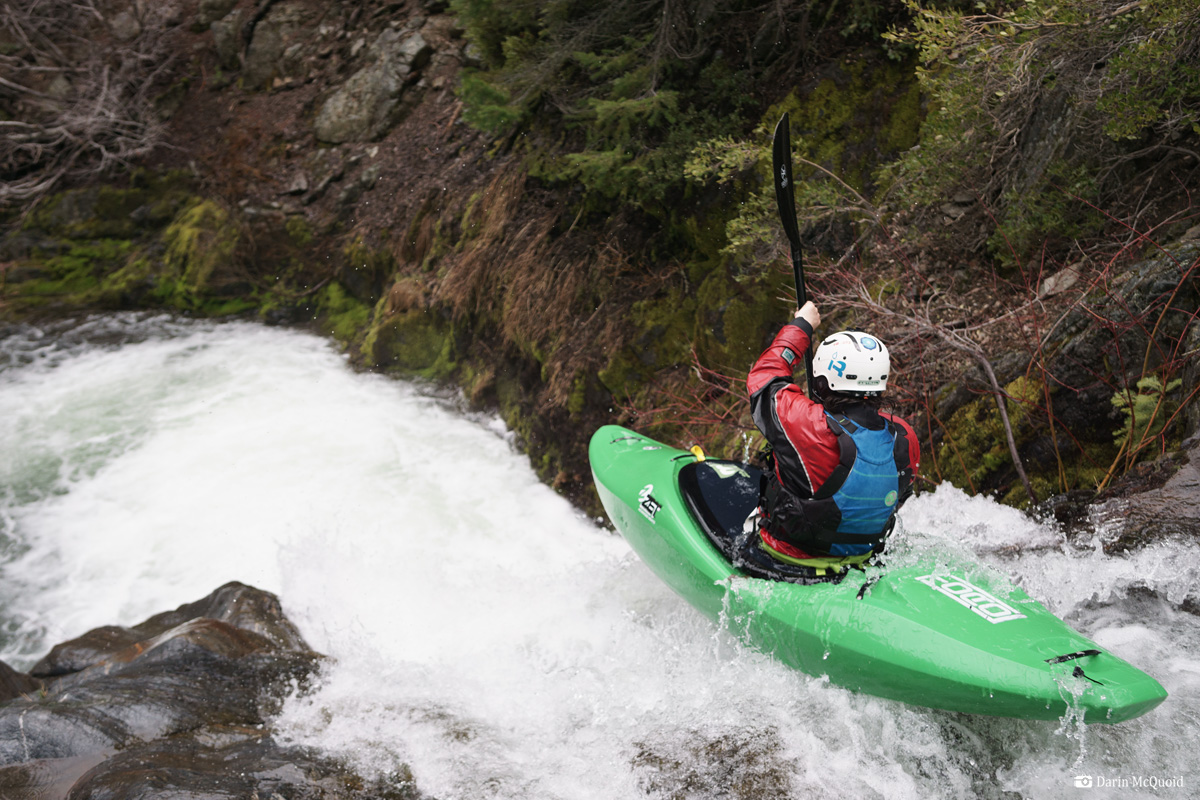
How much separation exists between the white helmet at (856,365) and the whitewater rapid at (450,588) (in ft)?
2.65

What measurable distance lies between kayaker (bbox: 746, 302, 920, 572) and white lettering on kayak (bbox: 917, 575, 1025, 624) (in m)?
0.23

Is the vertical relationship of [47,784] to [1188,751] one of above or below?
below

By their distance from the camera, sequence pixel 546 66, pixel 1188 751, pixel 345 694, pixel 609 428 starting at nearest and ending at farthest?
pixel 1188 751, pixel 345 694, pixel 609 428, pixel 546 66

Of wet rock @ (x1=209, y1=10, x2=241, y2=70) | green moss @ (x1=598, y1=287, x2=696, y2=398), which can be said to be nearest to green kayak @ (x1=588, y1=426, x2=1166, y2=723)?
green moss @ (x1=598, y1=287, x2=696, y2=398)

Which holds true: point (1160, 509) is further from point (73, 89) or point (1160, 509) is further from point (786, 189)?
A: point (73, 89)

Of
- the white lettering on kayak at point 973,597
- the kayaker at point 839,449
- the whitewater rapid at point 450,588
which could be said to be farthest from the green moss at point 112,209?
the white lettering on kayak at point 973,597

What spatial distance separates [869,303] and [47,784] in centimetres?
394

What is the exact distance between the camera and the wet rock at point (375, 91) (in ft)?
29.6

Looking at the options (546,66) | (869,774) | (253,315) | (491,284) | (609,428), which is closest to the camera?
(869,774)

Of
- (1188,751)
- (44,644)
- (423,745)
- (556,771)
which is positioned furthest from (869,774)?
(44,644)

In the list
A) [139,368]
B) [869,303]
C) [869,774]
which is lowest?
[139,368]

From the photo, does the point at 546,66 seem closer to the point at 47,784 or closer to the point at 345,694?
the point at 345,694

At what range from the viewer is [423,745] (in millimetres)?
2953

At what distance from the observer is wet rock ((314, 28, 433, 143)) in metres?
9.02
